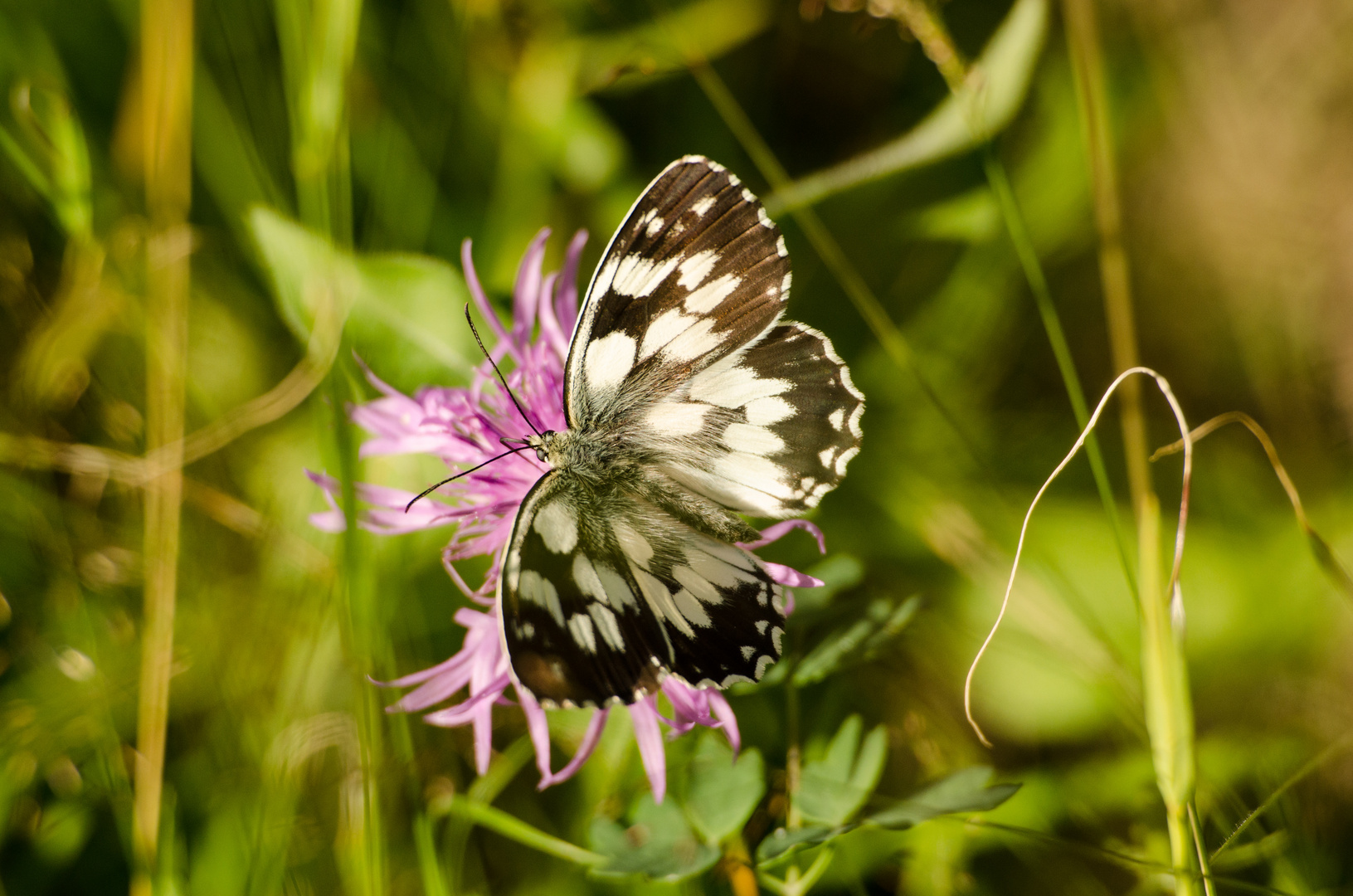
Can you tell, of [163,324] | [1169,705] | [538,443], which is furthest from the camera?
[163,324]

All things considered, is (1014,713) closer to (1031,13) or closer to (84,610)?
(1031,13)

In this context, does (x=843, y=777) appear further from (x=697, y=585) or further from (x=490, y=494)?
(x=490, y=494)

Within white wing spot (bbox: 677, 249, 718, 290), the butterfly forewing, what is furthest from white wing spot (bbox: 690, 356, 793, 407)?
white wing spot (bbox: 677, 249, 718, 290)

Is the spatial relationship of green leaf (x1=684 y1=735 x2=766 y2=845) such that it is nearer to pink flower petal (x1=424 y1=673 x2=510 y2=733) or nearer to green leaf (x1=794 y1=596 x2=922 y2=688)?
green leaf (x1=794 y1=596 x2=922 y2=688)

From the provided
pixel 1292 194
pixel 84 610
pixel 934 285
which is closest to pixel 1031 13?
pixel 934 285

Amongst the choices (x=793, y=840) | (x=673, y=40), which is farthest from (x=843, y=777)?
(x=673, y=40)

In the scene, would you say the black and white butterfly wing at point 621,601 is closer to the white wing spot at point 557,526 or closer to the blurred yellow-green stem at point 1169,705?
the white wing spot at point 557,526
